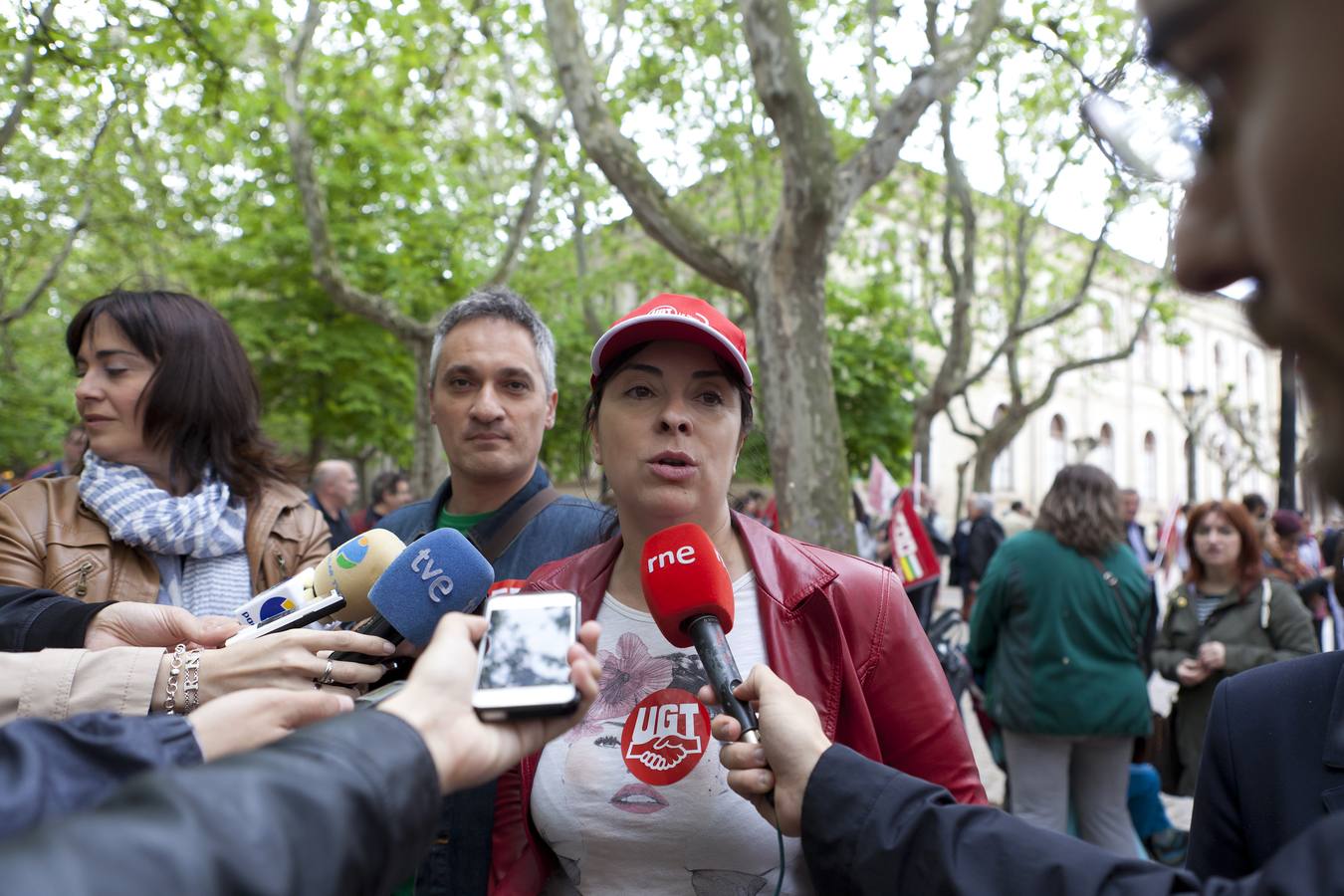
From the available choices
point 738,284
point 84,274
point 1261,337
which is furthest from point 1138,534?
point 84,274

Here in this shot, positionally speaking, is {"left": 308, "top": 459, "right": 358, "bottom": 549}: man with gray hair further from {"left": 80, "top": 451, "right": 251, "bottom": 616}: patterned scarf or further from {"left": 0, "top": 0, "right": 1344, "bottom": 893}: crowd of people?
{"left": 80, "top": 451, "right": 251, "bottom": 616}: patterned scarf

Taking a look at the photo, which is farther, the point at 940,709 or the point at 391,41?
the point at 391,41

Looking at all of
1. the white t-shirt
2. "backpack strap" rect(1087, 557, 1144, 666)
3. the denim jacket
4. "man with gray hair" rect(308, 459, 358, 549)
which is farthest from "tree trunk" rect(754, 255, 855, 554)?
the white t-shirt

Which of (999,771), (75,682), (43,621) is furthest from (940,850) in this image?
(999,771)

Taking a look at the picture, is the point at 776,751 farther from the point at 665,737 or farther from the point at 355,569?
the point at 355,569

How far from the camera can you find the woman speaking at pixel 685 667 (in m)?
2.09

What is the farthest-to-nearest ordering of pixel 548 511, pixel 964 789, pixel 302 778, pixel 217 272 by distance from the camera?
pixel 217 272 < pixel 548 511 < pixel 964 789 < pixel 302 778

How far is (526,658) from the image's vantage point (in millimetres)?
1483

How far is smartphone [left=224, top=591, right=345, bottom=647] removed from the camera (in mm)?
1978

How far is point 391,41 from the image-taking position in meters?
11.2

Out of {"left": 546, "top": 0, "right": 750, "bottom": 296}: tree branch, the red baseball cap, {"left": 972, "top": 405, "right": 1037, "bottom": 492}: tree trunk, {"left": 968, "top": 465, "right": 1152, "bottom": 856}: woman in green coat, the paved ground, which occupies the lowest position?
the paved ground

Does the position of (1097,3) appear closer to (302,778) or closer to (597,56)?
(597,56)

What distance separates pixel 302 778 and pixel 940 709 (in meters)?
1.50

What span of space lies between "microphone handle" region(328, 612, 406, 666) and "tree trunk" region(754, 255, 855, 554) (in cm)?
526
